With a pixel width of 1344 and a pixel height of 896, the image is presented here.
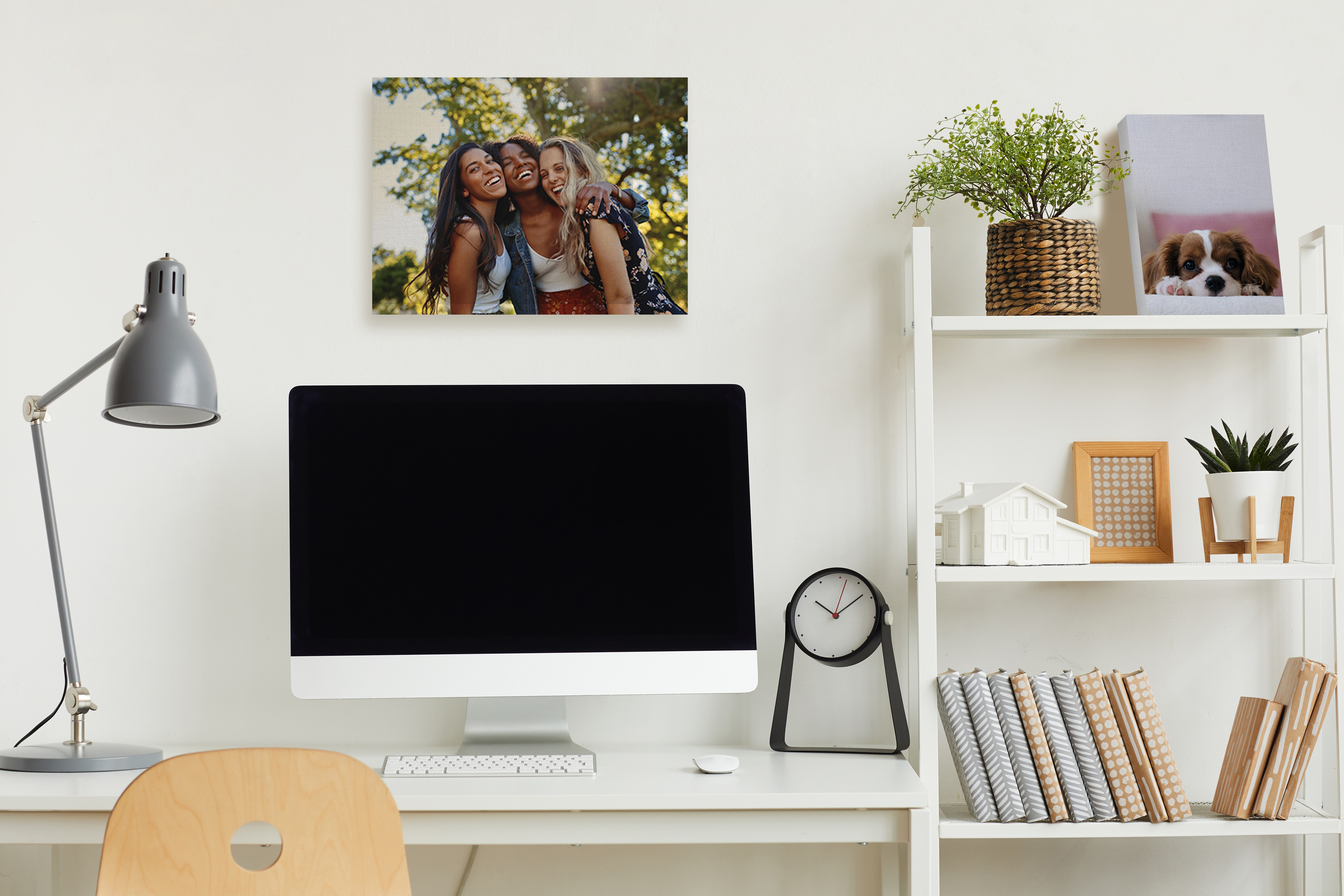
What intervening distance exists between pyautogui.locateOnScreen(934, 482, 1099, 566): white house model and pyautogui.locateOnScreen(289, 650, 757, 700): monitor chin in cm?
40

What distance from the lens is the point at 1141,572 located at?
156cm

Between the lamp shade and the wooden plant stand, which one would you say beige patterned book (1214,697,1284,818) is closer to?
the wooden plant stand

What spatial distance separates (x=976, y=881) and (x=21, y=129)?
7.42ft

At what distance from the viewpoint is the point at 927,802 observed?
4.56 ft

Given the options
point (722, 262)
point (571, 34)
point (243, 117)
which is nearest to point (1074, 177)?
point (722, 262)

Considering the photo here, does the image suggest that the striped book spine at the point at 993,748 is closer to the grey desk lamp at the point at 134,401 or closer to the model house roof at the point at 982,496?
the model house roof at the point at 982,496

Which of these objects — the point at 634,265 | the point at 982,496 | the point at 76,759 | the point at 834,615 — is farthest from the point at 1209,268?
the point at 76,759

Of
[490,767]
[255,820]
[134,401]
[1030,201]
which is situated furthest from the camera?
[1030,201]

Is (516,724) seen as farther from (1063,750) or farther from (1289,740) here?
(1289,740)

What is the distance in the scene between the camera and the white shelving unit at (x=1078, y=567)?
1.53 metres

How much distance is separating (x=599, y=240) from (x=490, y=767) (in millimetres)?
947

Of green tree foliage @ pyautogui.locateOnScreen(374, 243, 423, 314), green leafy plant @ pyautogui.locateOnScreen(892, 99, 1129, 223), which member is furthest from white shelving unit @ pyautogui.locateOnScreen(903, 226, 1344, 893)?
green tree foliage @ pyautogui.locateOnScreen(374, 243, 423, 314)

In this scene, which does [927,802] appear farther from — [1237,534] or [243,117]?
[243,117]

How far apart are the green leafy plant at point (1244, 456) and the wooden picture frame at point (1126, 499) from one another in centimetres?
12
